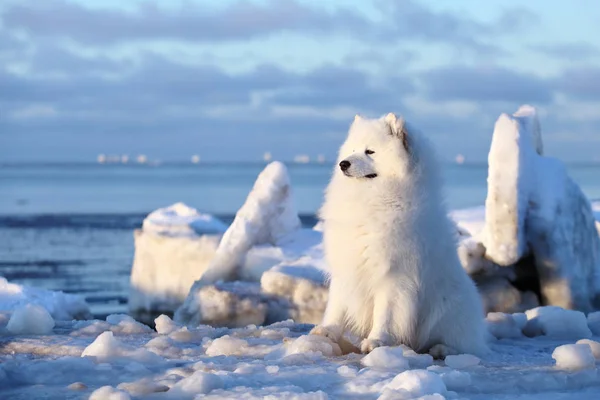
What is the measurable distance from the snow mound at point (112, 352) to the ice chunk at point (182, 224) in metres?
9.25

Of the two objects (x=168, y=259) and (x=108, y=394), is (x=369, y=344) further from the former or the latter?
(x=168, y=259)

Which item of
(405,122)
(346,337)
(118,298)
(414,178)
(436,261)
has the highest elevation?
(405,122)

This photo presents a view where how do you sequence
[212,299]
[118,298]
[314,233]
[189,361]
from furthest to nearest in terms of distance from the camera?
1. [118,298]
2. [314,233]
3. [212,299]
4. [189,361]

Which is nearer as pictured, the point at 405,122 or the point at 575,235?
the point at 405,122

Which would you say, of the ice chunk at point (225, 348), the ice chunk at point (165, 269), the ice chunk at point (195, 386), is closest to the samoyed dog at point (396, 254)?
the ice chunk at point (225, 348)

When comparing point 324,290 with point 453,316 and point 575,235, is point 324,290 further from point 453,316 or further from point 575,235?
point 453,316

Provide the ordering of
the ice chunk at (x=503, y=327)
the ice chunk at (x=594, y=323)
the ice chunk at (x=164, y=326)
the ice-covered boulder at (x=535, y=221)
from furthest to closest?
1. the ice-covered boulder at (x=535, y=221)
2. the ice chunk at (x=594, y=323)
3. the ice chunk at (x=503, y=327)
4. the ice chunk at (x=164, y=326)

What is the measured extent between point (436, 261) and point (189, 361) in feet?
5.29

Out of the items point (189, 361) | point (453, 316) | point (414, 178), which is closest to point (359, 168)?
point (414, 178)

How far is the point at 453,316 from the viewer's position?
559 centimetres

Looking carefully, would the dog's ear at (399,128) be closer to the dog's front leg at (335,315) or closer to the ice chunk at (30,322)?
the dog's front leg at (335,315)

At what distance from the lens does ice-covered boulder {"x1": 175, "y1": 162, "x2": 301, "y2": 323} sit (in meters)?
11.9

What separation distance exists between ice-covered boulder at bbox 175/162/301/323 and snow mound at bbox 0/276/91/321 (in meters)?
1.54

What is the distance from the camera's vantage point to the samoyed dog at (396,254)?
5.43 meters
